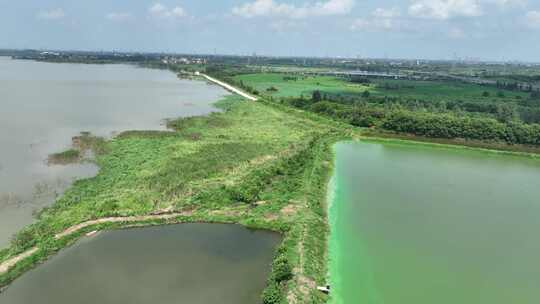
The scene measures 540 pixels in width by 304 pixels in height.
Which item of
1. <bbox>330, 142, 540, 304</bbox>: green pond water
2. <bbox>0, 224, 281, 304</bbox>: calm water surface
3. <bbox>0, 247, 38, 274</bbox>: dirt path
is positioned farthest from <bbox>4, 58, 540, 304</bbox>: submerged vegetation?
<bbox>330, 142, 540, 304</bbox>: green pond water

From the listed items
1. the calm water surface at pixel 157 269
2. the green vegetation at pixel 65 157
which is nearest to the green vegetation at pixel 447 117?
the calm water surface at pixel 157 269

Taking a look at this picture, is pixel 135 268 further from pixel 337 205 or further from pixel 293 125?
pixel 293 125

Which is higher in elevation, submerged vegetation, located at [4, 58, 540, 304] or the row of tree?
the row of tree

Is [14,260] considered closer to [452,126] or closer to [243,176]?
[243,176]

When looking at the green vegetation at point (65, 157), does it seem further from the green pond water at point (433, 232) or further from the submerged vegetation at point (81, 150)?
the green pond water at point (433, 232)

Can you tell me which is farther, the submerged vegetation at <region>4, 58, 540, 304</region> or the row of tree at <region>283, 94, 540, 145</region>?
the row of tree at <region>283, 94, 540, 145</region>

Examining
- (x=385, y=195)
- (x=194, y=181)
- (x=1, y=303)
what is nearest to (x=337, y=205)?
(x=385, y=195)

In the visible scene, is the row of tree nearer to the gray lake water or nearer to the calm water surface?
the gray lake water
